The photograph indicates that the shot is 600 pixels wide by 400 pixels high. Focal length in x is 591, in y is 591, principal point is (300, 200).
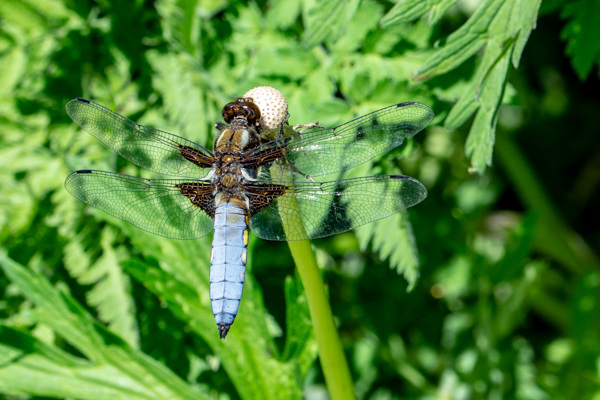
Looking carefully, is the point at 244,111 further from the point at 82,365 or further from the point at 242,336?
the point at 82,365

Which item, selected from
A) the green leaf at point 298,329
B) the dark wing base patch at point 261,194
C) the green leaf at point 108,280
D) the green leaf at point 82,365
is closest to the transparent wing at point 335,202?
the dark wing base patch at point 261,194

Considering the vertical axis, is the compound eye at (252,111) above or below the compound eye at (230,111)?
below

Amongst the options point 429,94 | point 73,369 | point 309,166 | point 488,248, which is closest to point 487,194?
point 488,248

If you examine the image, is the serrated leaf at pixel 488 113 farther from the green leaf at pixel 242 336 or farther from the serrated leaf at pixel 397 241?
the green leaf at pixel 242 336

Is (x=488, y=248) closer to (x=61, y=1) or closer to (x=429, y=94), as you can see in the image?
(x=429, y=94)

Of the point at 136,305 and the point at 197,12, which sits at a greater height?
the point at 197,12

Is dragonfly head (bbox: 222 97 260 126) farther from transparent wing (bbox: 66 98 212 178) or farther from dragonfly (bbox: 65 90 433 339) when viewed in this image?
transparent wing (bbox: 66 98 212 178)

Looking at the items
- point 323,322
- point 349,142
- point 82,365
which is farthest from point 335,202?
point 82,365
